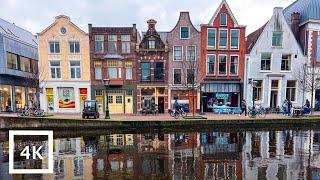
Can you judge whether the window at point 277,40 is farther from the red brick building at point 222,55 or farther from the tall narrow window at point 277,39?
the red brick building at point 222,55

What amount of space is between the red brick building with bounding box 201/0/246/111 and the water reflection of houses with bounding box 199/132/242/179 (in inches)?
438

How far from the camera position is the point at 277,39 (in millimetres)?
28719

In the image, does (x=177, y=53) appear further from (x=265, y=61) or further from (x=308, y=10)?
(x=308, y=10)

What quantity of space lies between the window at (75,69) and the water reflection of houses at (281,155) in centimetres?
2023

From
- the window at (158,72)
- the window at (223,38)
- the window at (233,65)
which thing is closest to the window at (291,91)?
the window at (233,65)

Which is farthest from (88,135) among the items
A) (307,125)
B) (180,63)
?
(307,125)

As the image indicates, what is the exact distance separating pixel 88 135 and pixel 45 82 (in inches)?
530

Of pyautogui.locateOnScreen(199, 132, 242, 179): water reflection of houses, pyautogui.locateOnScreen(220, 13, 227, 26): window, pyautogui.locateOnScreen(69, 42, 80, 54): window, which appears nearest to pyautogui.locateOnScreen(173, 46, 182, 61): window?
pyautogui.locateOnScreen(220, 13, 227, 26): window

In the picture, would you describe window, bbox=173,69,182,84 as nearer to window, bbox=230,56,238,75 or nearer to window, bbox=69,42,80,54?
window, bbox=230,56,238,75

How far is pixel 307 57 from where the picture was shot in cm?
2859

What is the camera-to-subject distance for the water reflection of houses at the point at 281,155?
962cm

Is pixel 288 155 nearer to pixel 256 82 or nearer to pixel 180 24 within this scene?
pixel 256 82

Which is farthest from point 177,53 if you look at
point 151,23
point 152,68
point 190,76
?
point 151,23

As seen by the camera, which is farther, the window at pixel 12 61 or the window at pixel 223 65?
the window at pixel 12 61
